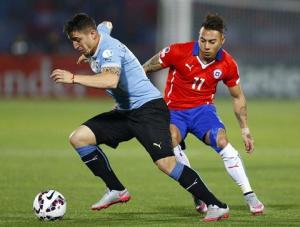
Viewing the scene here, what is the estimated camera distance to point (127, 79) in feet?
31.0

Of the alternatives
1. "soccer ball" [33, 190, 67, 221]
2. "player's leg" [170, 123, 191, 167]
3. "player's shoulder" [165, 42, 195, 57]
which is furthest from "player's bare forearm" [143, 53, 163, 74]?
"soccer ball" [33, 190, 67, 221]

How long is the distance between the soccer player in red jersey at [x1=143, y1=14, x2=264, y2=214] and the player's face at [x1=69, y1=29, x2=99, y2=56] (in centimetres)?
130

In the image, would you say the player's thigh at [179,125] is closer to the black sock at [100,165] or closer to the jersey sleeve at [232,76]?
the jersey sleeve at [232,76]

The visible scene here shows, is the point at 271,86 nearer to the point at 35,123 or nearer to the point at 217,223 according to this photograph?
the point at 35,123

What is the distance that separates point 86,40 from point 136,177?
16.6 feet

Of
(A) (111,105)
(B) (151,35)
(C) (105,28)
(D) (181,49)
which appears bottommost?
(A) (111,105)

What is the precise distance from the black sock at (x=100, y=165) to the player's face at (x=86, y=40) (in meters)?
1.13

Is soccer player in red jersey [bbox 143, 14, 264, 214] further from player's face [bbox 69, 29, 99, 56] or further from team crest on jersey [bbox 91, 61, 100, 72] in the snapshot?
player's face [bbox 69, 29, 99, 56]

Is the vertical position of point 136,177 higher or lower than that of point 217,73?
lower

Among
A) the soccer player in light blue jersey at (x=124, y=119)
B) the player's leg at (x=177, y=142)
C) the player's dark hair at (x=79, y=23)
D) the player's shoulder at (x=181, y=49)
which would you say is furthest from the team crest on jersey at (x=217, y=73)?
the player's dark hair at (x=79, y=23)

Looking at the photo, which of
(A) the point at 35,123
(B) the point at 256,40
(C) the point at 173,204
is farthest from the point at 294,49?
(C) the point at 173,204

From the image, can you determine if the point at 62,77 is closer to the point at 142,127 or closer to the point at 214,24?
the point at 142,127

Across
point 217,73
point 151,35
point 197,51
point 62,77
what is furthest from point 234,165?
point 151,35

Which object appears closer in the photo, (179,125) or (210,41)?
(210,41)
